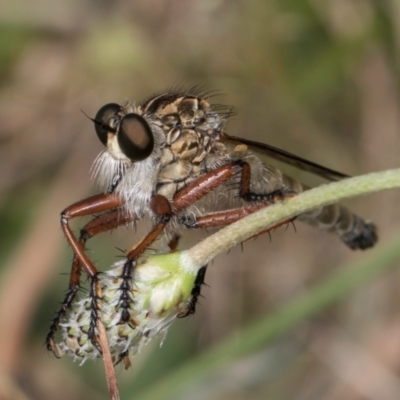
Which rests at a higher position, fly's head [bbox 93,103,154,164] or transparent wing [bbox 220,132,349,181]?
fly's head [bbox 93,103,154,164]

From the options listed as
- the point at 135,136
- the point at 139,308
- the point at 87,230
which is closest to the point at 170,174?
the point at 135,136

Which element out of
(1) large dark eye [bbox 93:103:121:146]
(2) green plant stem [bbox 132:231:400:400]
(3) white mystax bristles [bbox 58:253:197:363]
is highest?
(1) large dark eye [bbox 93:103:121:146]

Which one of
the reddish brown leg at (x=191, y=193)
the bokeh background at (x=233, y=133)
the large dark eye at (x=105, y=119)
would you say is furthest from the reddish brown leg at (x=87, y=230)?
the bokeh background at (x=233, y=133)

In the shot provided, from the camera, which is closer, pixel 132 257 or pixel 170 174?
pixel 132 257

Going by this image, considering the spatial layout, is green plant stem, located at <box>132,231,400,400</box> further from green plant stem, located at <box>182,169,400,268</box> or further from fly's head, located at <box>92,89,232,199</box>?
green plant stem, located at <box>182,169,400,268</box>

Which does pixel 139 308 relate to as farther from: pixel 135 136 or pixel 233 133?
pixel 233 133

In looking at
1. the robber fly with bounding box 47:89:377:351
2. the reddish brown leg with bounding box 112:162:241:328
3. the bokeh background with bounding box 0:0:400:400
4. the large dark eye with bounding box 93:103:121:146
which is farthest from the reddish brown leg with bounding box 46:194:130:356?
the bokeh background with bounding box 0:0:400:400
